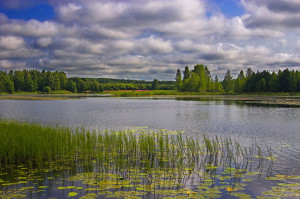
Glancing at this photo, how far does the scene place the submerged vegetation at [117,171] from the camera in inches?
395

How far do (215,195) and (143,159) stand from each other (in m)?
5.94

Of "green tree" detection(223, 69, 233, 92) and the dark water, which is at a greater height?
"green tree" detection(223, 69, 233, 92)

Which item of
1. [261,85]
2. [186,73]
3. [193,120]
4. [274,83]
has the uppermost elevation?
[186,73]

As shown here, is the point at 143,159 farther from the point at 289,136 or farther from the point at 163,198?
the point at 289,136

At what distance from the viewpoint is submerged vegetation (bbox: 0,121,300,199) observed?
10033mm

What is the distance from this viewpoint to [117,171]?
41.4 ft

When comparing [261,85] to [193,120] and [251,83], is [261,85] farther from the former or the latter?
[193,120]

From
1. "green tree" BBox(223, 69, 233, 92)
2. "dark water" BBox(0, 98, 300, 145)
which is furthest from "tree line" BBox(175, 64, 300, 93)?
"dark water" BBox(0, 98, 300, 145)

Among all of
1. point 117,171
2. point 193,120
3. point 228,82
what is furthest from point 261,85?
point 117,171

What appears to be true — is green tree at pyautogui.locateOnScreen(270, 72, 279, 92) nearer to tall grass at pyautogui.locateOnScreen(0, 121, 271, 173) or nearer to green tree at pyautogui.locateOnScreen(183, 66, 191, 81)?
green tree at pyautogui.locateOnScreen(183, 66, 191, 81)

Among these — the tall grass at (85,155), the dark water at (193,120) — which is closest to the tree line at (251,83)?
the dark water at (193,120)

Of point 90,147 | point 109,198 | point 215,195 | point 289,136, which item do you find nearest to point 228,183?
point 215,195

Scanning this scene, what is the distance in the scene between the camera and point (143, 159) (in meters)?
14.9

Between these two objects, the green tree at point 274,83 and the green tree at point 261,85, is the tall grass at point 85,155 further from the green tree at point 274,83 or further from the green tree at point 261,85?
the green tree at point 261,85
